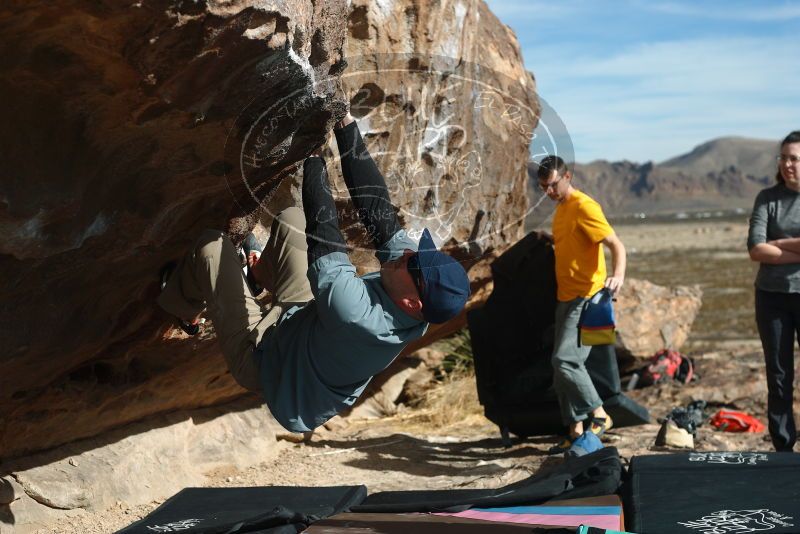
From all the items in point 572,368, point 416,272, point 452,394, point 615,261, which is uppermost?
point 416,272

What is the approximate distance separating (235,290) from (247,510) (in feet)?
3.65

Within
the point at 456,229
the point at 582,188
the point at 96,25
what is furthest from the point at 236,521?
the point at 582,188

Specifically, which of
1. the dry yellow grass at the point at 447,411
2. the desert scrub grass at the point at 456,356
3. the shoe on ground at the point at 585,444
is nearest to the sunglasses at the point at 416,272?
the shoe on ground at the point at 585,444

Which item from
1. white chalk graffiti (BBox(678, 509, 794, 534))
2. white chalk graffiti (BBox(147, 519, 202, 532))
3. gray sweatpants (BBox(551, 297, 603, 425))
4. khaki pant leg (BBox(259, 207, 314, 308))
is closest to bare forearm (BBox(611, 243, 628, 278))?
gray sweatpants (BBox(551, 297, 603, 425))

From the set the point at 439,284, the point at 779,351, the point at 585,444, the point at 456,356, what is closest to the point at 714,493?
the point at 439,284

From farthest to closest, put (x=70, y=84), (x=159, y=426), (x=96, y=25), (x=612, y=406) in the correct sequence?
(x=612, y=406) → (x=159, y=426) → (x=70, y=84) → (x=96, y=25)

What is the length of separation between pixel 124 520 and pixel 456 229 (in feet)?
8.63

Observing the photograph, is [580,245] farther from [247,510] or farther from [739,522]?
[247,510]

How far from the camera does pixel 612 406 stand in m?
7.14

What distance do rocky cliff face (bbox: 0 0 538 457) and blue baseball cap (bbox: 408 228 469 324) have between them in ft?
2.23

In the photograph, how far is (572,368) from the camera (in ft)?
21.9

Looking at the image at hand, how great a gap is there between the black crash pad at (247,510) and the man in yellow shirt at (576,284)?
6.60ft

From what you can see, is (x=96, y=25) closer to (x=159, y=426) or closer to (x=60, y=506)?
(x=60, y=506)

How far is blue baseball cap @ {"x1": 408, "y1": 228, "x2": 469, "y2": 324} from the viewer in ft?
12.5
